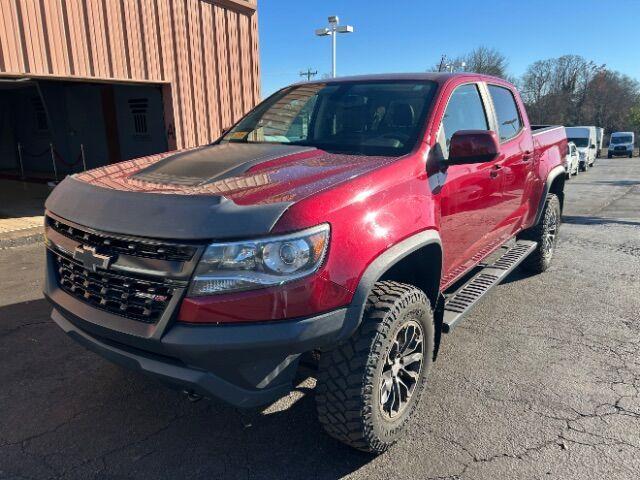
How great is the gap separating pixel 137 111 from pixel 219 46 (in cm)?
418

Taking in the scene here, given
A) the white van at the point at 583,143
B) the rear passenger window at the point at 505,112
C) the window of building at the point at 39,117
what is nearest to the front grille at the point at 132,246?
the rear passenger window at the point at 505,112

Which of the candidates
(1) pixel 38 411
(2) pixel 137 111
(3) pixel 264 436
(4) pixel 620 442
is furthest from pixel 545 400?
(2) pixel 137 111

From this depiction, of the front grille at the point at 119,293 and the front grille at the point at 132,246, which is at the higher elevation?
the front grille at the point at 132,246

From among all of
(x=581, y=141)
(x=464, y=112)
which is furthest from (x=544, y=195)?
(x=581, y=141)

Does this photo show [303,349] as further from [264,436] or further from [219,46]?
[219,46]

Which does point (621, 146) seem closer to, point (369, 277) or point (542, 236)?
point (542, 236)

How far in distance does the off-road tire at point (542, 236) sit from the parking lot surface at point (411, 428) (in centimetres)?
110

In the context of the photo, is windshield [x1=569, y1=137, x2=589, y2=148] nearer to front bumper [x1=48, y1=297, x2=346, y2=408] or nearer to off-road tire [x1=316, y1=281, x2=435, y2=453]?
off-road tire [x1=316, y1=281, x2=435, y2=453]

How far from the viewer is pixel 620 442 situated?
262 cm

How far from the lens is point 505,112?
4305 millimetres

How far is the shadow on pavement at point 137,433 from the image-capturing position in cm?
245

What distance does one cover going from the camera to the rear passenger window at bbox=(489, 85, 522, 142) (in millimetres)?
4102

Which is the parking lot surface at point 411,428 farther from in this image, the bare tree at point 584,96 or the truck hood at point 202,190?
the bare tree at point 584,96

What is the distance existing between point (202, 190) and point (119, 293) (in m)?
0.58
